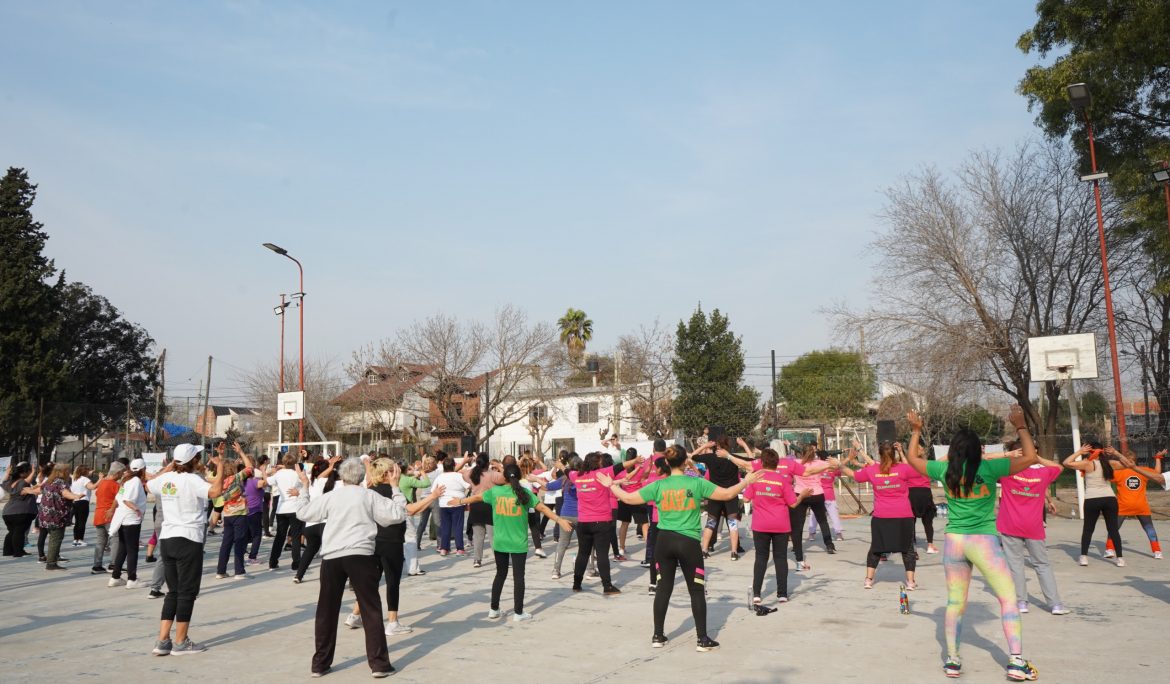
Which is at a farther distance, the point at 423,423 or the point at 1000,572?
the point at 423,423

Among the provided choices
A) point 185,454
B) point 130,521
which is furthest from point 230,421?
point 185,454

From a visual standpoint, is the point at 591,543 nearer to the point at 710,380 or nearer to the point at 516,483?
the point at 516,483

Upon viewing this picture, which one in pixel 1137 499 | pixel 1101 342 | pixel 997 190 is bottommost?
pixel 1137 499

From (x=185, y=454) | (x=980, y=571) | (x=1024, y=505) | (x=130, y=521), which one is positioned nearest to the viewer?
(x=980, y=571)

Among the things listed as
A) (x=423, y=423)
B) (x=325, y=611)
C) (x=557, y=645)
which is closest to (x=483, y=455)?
(x=557, y=645)

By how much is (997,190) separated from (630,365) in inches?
995

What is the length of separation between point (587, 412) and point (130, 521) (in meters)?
40.7

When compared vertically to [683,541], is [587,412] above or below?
above

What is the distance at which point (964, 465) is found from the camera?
20.8 ft

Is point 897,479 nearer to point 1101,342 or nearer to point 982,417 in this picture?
point 1101,342

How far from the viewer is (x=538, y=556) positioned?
1466 cm

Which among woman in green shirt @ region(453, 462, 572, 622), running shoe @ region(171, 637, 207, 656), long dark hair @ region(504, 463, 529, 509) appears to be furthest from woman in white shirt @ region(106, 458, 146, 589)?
long dark hair @ region(504, 463, 529, 509)

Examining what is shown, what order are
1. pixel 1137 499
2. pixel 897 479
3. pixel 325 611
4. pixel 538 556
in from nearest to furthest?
pixel 325 611, pixel 897 479, pixel 1137 499, pixel 538 556

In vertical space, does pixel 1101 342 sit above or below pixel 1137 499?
above
